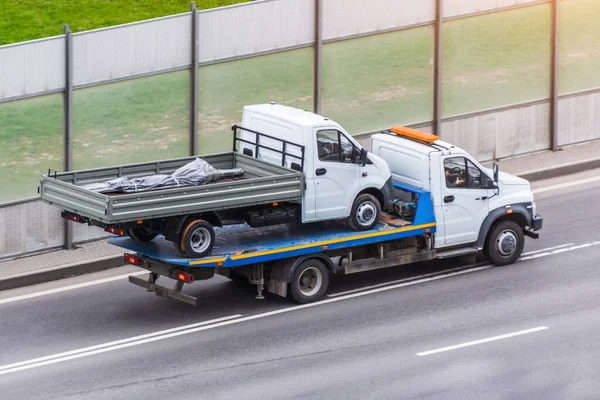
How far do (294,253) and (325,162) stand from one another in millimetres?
1440

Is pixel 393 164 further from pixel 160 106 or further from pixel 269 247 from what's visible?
pixel 160 106

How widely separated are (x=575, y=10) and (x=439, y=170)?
29.3ft

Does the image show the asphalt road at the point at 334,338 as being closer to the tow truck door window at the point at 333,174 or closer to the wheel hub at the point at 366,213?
the wheel hub at the point at 366,213

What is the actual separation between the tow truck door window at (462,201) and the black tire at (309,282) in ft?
7.38

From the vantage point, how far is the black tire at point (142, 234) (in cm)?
1878

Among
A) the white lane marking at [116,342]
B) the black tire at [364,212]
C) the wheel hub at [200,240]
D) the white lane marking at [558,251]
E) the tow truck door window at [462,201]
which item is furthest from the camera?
the white lane marking at [558,251]

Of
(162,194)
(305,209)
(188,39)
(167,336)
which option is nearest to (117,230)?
(162,194)

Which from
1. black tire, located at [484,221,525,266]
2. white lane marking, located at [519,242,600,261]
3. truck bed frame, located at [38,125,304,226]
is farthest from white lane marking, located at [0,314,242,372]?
white lane marking, located at [519,242,600,261]

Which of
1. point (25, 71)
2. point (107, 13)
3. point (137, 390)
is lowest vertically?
point (137, 390)

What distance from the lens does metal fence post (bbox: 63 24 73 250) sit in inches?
848

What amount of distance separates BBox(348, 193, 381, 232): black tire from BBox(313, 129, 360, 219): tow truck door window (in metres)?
0.13

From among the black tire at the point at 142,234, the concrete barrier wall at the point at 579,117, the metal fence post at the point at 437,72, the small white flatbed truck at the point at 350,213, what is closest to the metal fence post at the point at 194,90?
the small white flatbed truck at the point at 350,213

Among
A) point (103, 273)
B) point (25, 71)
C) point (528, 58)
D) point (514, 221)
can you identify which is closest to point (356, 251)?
point (514, 221)

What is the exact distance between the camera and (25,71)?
21281 mm
